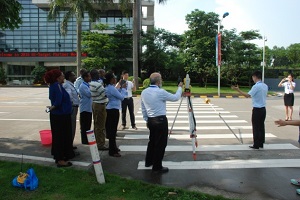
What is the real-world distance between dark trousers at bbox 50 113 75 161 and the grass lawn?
19.8 inches

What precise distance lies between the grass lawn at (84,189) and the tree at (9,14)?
3.98 m

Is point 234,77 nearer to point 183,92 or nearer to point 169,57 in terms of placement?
point 169,57

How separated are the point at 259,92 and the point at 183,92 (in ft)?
7.26

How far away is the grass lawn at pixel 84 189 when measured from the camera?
4.38 m

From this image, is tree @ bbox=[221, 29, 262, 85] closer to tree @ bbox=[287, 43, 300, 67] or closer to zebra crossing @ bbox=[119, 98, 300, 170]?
zebra crossing @ bbox=[119, 98, 300, 170]

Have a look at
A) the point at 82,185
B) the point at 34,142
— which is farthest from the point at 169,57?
the point at 82,185

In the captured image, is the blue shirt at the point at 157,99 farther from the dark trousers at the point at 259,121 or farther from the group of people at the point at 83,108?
the dark trousers at the point at 259,121

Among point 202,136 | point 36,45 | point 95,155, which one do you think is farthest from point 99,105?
point 36,45

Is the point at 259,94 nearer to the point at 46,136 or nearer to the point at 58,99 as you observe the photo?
the point at 58,99

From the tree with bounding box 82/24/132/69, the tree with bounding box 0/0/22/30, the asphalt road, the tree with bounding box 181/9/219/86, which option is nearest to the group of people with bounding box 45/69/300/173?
the asphalt road

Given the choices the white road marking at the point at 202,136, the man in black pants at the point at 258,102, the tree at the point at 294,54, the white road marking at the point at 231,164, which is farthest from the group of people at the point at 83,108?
the tree at the point at 294,54

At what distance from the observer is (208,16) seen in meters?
36.9

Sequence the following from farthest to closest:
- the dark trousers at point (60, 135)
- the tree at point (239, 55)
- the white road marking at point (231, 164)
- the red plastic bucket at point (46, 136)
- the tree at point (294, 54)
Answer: the tree at point (294, 54) < the tree at point (239, 55) < the red plastic bucket at point (46, 136) < the white road marking at point (231, 164) < the dark trousers at point (60, 135)

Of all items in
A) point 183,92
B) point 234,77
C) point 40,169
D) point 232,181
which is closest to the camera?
point 232,181
